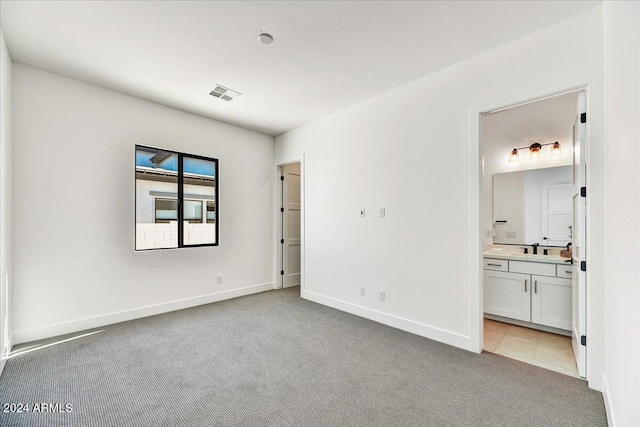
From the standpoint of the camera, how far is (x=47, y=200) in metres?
3.10

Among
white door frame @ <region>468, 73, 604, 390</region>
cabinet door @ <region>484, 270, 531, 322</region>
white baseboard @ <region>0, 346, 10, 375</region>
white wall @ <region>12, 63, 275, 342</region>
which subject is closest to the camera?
white door frame @ <region>468, 73, 604, 390</region>

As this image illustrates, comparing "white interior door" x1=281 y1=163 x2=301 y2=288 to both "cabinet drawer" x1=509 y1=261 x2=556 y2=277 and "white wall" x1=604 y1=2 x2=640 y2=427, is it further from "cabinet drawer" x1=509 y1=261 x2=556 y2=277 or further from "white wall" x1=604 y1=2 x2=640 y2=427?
"white wall" x1=604 y1=2 x2=640 y2=427

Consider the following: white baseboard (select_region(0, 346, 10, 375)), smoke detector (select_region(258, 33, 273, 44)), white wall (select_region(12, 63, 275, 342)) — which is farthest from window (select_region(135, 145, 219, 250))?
smoke detector (select_region(258, 33, 273, 44))

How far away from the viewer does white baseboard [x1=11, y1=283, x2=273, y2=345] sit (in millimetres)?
3010

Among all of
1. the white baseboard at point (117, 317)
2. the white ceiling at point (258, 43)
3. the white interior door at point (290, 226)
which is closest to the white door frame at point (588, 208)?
the white ceiling at point (258, 43)

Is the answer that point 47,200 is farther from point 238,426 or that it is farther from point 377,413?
point 377,413

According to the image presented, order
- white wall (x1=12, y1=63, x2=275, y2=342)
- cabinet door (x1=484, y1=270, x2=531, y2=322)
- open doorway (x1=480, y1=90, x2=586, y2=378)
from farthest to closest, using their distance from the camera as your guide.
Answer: cabinet door (x1=484, y1=270, x2=531, y2=322) < white wall (x1=12, y1=63, x2=275, y2=342) < open doorway (x1=480, y1=90, x2=586, y2=378)

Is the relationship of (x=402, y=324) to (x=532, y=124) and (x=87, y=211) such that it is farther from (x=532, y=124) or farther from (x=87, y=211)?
(x=87, y=211)

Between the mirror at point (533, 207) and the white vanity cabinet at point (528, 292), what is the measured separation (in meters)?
0.78

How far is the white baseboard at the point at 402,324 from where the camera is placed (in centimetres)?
291

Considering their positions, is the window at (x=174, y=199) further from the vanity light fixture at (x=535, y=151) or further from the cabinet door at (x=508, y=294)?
the vanity light fixture at (x=535, y=151)

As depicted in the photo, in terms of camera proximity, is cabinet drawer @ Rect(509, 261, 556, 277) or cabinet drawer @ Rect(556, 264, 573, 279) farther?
cabinet drawer @ Rect(509, 261, 556, 277)

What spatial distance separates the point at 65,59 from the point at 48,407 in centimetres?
307

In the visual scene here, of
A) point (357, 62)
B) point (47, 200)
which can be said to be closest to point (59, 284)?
point (47, 200)
